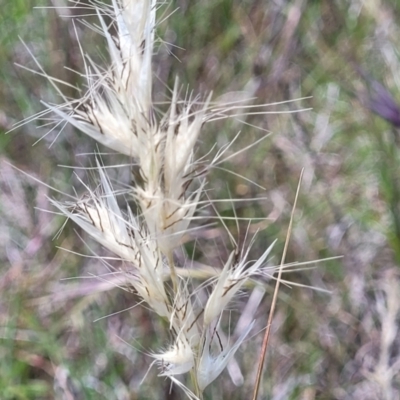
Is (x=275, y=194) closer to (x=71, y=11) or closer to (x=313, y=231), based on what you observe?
(x=313, y=231)

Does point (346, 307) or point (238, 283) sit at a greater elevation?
point (238, 283)

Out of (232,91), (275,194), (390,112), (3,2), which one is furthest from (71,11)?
(390,112)

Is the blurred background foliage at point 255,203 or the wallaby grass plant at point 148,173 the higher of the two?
the wallaby grass plant at point 148,173

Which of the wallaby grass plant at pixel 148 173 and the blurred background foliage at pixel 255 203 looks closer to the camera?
the wallaby grass plant at pixel 148 173

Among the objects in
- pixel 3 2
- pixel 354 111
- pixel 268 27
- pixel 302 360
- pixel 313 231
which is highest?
pixel 3 2

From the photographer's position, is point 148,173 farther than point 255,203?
No

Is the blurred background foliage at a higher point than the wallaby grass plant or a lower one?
lower

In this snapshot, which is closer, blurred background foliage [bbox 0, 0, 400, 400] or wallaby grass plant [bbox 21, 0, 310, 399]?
wallaby grass plant [bbox 21, 0, 310, 399]

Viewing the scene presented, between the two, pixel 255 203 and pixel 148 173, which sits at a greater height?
pixel 148 173
